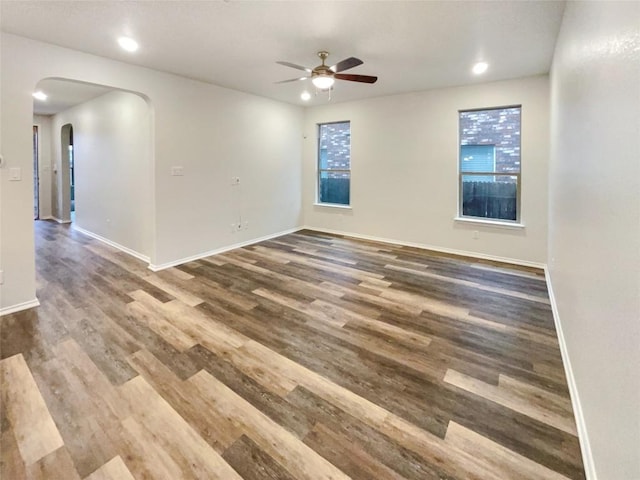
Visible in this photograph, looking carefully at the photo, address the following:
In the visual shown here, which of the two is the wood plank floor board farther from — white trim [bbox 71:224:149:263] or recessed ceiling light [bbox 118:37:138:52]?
white trim [bbox 71:224:149:263]

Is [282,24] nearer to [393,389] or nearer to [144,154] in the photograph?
[144,154]

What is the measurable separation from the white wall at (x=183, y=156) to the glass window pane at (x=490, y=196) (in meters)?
3.44

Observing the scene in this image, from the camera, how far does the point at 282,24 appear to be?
294cm

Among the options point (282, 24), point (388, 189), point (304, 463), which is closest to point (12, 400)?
point (304, 463)

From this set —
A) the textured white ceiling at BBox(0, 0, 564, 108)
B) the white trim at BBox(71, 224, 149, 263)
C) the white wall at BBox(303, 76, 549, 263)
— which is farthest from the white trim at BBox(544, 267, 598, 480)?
the white trim at BBox(71, 224, 149, 263)

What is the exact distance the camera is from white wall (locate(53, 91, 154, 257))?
15.4ft

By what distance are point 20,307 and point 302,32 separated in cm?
387

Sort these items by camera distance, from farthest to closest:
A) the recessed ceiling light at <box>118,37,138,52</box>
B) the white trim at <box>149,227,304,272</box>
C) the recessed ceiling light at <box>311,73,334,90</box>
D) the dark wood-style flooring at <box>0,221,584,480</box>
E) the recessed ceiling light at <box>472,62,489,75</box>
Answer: the white trim at <box>149,227,304,272</box>, the recessed ceiling light at <box>472,62,489,75</box>, the recessed ceiling light at <box>311,73,334,90</box>, the recessed ceiling light at <box>118,37,138,52</box>, the dark wood-style flooring at <box>0,221,584,480</box>

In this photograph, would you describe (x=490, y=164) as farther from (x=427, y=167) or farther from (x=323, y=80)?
(x=323, y=80)

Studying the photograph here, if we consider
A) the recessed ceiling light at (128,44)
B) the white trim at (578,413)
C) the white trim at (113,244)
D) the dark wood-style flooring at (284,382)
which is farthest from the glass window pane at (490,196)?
the white trim at (113,244)

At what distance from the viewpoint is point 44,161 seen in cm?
783

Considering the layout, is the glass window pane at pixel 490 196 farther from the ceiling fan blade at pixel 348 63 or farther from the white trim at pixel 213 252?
the white trim at pixel 213 252

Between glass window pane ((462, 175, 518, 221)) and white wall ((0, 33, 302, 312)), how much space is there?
344 centimetres

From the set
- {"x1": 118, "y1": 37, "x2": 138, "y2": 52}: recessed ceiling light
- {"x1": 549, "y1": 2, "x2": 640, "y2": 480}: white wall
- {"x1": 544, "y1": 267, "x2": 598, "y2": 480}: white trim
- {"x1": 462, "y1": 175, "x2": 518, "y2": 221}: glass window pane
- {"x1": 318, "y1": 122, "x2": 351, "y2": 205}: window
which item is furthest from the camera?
{"x1": 318, "y1": 122, "x2": 351, "y2": 205}: window
